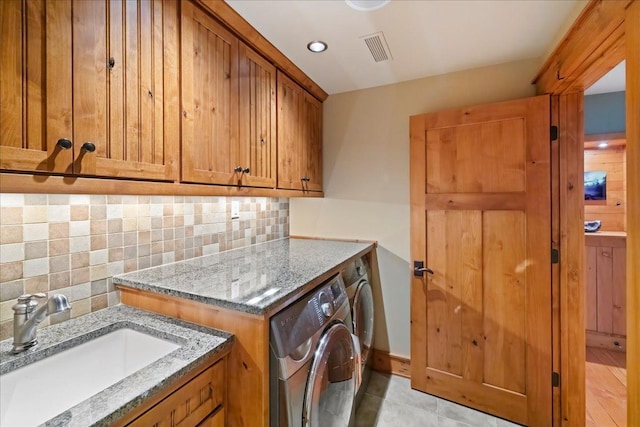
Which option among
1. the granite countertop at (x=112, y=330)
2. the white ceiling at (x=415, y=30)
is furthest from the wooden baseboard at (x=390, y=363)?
the white ceiling at (x=415, y=30)

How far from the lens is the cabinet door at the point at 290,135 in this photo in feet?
6.34

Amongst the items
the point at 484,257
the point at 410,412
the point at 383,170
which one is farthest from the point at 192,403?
the point at 383,170

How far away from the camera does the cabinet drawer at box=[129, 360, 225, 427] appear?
77 centimetres

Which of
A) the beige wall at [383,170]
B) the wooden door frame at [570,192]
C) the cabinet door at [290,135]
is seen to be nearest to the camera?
the wooden door frame at [570,192]

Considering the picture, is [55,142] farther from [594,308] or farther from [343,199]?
[594,308]

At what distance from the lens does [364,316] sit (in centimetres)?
209

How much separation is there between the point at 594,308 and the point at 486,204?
1.99 m

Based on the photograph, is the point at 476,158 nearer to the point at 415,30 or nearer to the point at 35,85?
the point at 415,30

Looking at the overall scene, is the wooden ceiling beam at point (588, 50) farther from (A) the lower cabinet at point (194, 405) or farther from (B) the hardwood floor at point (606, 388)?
(B) the hardwood floor at point (606, 388)

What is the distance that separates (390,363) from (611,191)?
2.94 meters

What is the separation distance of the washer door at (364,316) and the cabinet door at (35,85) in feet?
5.33

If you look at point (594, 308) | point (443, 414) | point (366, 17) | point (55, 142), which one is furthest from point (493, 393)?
point (55, 142)

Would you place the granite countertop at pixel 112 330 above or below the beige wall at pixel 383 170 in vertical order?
below

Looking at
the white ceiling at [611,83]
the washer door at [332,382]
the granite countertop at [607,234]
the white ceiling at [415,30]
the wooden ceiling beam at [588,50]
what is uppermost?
the white ceiling at [611,83]
